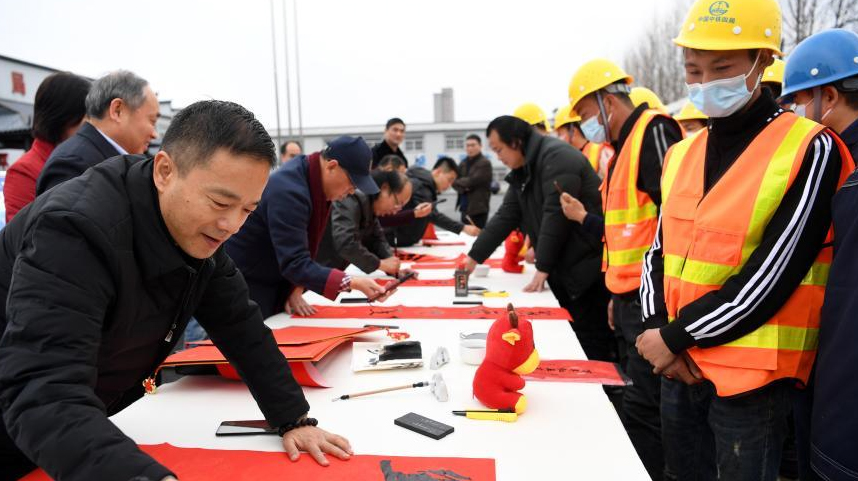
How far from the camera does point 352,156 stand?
2303mm

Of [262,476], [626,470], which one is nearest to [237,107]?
[262,476]

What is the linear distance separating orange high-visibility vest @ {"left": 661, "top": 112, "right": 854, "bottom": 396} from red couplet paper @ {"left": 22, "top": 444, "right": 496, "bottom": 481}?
63 cm

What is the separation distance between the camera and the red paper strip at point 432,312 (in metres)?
2.17

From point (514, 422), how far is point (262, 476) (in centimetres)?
54

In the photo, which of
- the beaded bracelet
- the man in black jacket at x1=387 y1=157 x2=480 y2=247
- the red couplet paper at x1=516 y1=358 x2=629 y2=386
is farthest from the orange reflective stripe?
the man in black jacket at x1=387 y1=157 x2=480 y2=247

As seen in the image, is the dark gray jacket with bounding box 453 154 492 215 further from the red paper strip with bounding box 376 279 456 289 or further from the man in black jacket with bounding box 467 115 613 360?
the red paper strip with bounding box 376 279 456 289

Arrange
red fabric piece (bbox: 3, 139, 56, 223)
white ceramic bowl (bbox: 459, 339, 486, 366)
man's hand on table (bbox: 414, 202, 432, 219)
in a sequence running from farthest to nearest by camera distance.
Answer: man's hand on table (bbox: 414, 202, 432, 219) → red fabric piece (bbox: 3, 139, 56, 223) → white ceramic bowl (bbox: 459, 339, 486, 366)

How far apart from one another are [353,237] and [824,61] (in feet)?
7.28

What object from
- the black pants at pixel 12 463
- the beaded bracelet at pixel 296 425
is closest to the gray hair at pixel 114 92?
the black pants at pixel 12 463

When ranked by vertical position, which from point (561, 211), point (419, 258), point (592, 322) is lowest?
point (592, 322)

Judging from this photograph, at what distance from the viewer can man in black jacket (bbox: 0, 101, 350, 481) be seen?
2.43 feet

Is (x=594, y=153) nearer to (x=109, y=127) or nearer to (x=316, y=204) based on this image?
(x=316, y=204)

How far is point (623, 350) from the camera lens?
2.35 m

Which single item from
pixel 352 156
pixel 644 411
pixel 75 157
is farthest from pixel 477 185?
pixel 75 157
